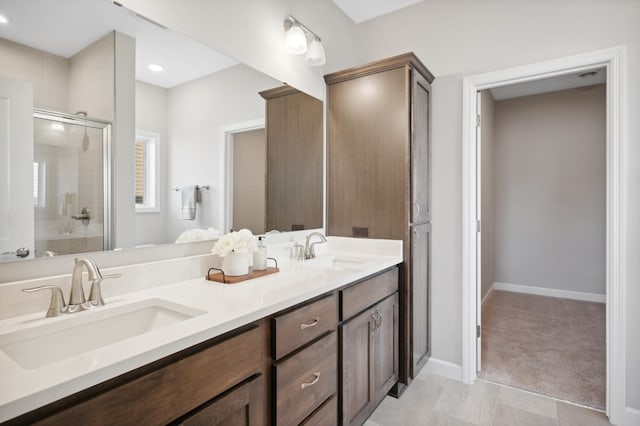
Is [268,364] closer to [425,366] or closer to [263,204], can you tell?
[263,204]

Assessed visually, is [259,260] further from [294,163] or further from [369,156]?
[369,156]

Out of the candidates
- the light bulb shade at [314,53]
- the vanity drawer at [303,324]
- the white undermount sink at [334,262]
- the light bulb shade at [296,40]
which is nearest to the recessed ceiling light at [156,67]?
the light bulb shade at [296,40]

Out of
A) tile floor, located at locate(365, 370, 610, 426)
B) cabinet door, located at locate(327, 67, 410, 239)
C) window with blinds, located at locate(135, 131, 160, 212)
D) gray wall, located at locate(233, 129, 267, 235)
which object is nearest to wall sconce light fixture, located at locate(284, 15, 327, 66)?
cabinet door, located at locate(327, 67, 410, 239)

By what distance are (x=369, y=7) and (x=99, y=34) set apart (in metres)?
2.02

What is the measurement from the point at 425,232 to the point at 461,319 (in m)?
0.65

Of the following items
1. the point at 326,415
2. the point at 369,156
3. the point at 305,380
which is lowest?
the point at 326,415

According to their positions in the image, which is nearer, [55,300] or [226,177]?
[55,300]

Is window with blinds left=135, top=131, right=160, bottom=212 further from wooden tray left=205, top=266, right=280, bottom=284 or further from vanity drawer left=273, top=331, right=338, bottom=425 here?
vanity drawer left=273, top=331, right=338, bottom=425

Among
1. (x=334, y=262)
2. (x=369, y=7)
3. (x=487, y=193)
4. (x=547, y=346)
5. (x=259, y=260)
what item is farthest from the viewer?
(x=487, y=193)

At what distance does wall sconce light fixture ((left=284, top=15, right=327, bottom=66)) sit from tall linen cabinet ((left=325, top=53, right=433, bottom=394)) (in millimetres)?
285

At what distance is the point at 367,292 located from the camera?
182 centimetres

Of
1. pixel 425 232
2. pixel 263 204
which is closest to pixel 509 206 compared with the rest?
pixel 425 232

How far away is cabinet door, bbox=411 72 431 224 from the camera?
222 cm

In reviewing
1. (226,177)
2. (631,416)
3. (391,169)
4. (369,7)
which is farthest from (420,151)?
(631,416)
